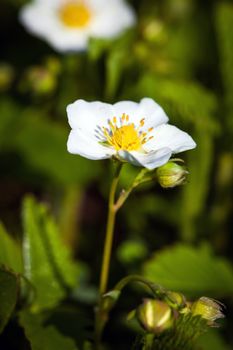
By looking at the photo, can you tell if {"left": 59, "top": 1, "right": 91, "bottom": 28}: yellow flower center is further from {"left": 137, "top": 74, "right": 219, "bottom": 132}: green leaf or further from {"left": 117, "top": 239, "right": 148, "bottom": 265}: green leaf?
{"left": 117, "top": 239, "right": 148, "bottom": 265}: green leaf

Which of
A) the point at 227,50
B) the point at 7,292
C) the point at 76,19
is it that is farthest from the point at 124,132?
the point at 76,19

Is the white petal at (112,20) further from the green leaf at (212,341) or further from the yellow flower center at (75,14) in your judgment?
the green leaf at (212,341)

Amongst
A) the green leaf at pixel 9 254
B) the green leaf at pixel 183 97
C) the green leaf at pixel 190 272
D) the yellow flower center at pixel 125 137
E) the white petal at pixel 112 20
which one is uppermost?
the white petal at pixel 112 20

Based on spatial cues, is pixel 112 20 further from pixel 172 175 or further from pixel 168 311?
pixel 168 311

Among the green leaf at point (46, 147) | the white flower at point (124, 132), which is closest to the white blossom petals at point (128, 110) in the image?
the white flower at point (124, 132)

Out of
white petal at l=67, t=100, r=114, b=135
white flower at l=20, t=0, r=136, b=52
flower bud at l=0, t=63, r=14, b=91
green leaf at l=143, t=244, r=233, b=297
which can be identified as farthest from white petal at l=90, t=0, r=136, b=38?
white petal at l=67, t=100, r=114, b=135
